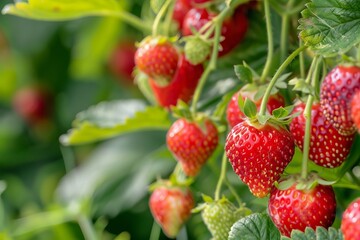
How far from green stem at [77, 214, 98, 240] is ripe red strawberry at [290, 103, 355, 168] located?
2.04 feet

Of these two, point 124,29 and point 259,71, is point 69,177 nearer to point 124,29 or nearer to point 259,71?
point 124,29

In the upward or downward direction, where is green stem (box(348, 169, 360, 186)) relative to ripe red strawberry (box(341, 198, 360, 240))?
downward

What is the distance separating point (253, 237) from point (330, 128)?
146mm

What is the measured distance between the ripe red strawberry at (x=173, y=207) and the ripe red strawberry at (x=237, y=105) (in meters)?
0.18

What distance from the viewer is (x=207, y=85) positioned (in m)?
1.28

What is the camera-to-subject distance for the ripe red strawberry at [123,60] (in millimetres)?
2379

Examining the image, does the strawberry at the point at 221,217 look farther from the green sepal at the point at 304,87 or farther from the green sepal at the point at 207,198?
the green sepal at the point at 304,87

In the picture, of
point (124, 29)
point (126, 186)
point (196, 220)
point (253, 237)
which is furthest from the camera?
point (124, 29)

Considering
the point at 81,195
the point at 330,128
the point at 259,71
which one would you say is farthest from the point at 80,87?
the point at 330,128

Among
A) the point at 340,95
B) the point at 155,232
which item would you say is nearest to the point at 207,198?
the point at 340,95

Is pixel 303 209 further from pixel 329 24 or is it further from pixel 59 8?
pixel 59 8

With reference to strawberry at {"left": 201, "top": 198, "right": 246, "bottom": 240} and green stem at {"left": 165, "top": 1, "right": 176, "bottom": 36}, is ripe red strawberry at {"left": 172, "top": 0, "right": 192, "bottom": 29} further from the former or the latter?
strawberry at {"left": 201, "top": 198, "right": 246, "bottom": 240}

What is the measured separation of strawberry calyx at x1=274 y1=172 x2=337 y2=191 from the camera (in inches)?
36.0

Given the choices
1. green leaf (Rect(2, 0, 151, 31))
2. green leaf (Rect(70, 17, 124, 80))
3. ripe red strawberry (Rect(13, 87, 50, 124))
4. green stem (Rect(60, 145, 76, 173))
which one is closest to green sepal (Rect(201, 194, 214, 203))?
green leaf (Rect(2, 0, 151, 31))
